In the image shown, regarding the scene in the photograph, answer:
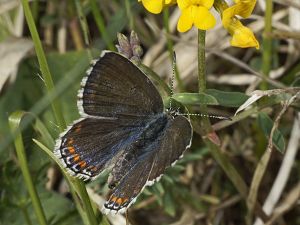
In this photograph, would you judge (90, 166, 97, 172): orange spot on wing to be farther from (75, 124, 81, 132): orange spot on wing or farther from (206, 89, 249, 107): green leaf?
(206, 89, 249, 107): green leaf

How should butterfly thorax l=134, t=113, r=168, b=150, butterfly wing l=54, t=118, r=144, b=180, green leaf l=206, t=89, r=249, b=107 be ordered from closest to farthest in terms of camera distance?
butterfly wing l=54, t=118, r=144, b=180
butterfly thorax l=134, t=113, r=168, b=150
green leaf l=206, t=89, r=249, b=107

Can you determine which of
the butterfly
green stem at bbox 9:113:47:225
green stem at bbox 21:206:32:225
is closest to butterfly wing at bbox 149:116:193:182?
the butterfly

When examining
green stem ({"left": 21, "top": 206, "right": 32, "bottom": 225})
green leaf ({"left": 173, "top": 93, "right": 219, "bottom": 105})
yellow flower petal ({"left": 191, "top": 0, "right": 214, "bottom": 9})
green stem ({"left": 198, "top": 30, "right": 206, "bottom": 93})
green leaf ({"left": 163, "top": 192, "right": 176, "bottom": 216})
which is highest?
yellow flower petal ({"left": 191, "top": 0, "right": 214, "bottom": 9})

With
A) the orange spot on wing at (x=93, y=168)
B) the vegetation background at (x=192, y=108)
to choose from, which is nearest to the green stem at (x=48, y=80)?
the orange spot on wing at (x=93, y=168)

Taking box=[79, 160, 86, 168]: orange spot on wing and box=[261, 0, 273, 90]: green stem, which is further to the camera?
box=[261, 0, 273, 90]: green stem

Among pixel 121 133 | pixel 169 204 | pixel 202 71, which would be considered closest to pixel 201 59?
pixel 202 71

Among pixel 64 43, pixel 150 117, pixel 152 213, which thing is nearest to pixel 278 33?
pixel 150 117

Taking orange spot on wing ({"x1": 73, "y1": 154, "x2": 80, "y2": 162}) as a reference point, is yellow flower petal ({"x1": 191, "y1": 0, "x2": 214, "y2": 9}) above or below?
above

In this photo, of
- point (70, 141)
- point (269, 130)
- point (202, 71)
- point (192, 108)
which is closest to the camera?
point (70, 141)

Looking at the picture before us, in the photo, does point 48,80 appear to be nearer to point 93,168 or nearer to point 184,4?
point 93,168
